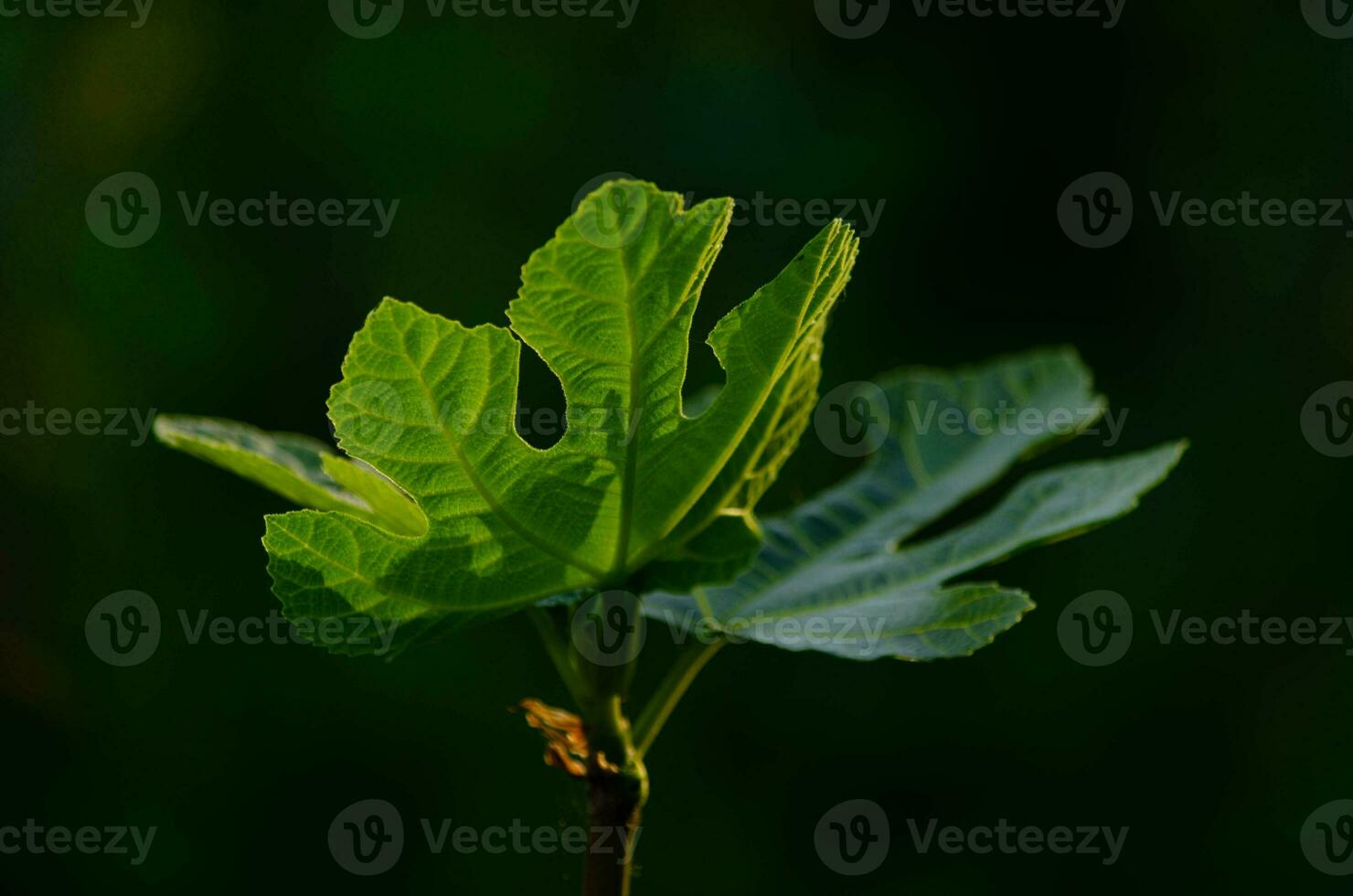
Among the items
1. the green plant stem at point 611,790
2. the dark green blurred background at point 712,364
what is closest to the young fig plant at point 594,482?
the green plant stem at point 611,790

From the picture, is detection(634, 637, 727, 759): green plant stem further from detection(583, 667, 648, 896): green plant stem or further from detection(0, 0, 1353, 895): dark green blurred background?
detection(0, 0, 1353, 895): dark green blurred background

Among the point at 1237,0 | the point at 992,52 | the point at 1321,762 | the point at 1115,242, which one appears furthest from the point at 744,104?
the point at 1321,762

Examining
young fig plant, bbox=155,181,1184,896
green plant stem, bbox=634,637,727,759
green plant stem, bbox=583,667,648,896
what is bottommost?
green plant stem, bbox=583,667,648,896

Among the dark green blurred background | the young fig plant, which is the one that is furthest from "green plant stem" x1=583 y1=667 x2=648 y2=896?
the dark green blurred background

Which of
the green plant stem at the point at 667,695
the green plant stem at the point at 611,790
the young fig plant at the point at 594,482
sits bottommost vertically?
the green plant stem at the point at 611,790

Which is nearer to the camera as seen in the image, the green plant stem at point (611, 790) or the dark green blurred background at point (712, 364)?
the green plant stem at point (611, 790)

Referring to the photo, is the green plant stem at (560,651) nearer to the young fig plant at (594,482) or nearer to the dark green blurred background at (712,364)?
the young fig plant at (594,482)

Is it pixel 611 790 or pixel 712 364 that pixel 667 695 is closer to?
pixel 611 790
